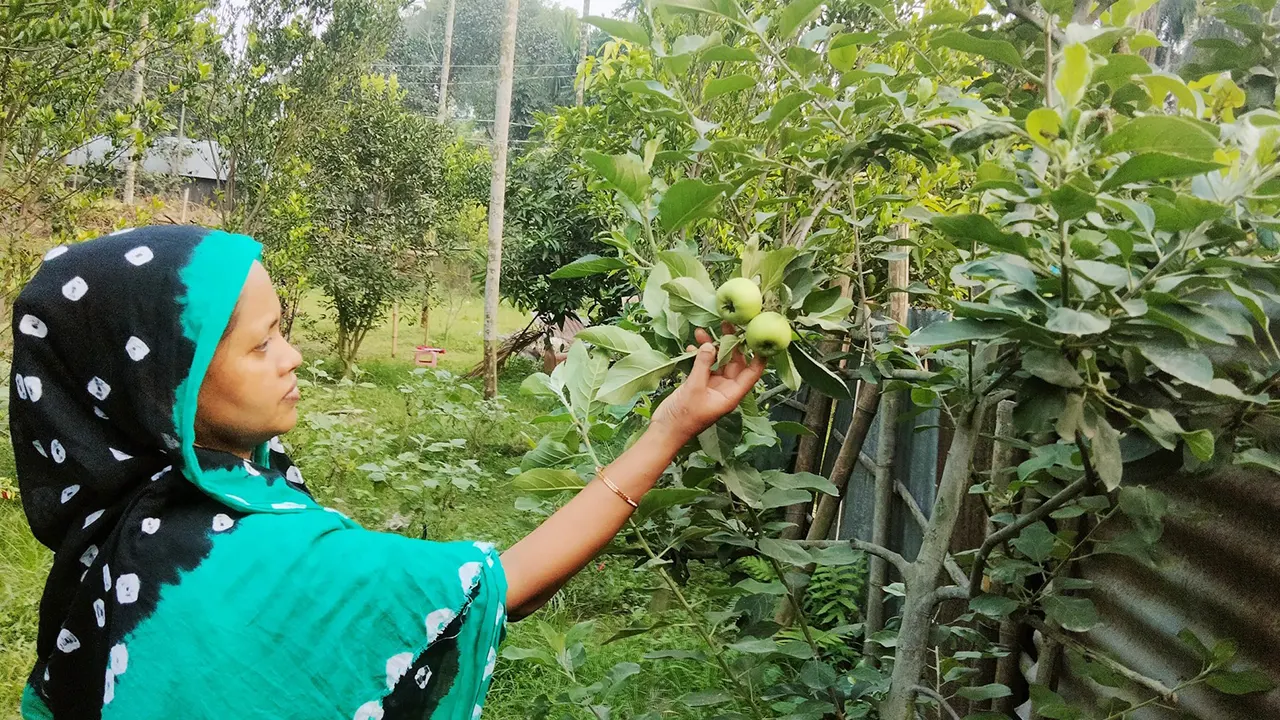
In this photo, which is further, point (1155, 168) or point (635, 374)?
point (635, 374)

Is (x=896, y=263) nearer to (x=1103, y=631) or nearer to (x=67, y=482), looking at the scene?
(x=1103, y=631)

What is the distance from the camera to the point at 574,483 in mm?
1059

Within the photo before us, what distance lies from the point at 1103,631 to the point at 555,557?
800 millimetres

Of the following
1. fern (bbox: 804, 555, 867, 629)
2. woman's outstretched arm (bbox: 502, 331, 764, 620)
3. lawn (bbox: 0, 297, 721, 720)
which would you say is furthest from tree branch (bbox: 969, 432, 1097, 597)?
fern (bbox: 804, 555, 867, 629)

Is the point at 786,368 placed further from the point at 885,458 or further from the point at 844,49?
the point at 885,458

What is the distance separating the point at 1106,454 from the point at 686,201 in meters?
0.47

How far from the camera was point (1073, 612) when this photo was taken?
108 centimetres

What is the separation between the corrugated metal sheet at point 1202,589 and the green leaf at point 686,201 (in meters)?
0.51

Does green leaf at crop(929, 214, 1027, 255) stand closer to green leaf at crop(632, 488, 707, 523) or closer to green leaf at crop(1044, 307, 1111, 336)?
green leaf at crop(1044, 307, 1111, 336)

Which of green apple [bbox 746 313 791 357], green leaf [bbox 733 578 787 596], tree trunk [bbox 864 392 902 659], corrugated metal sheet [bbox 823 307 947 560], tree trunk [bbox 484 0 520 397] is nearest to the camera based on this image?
green apple [bbox 746 313 791 357]

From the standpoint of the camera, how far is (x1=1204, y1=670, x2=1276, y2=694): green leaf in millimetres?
906

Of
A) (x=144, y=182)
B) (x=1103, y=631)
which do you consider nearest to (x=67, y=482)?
(x=1103, y=631)

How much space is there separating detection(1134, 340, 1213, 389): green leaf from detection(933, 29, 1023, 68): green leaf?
38cm

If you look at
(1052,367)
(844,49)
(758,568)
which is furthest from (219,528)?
(758,568)
